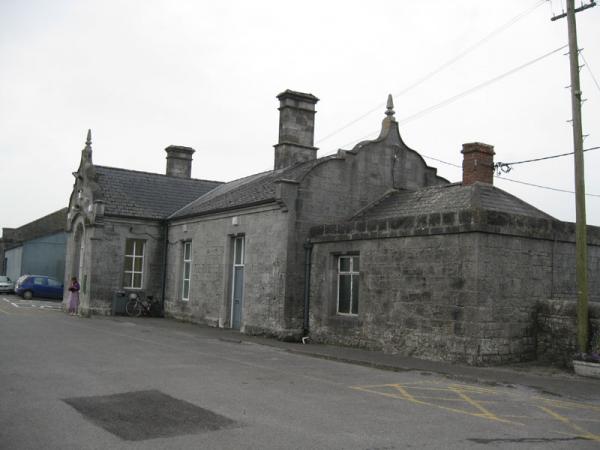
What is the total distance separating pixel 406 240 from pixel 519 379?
444 centimetres

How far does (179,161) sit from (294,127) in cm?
1211

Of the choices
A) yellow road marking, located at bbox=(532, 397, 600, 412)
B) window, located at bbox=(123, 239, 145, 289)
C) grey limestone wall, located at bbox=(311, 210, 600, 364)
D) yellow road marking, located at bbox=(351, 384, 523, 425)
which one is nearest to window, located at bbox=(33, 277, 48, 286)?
window, located at bbox=(123, 239, 145, 289)

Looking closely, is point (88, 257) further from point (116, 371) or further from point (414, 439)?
point (414, 439)

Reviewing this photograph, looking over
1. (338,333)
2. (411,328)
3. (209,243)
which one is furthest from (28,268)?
(411,328)

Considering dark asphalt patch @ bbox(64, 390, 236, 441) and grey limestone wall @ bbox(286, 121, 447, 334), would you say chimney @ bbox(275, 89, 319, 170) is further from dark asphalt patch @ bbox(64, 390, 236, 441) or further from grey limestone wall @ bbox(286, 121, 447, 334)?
dark asphalt patch @ bbox(64, 390, 236, 441)

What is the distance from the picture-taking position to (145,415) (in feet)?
25.5

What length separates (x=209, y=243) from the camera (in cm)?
2327

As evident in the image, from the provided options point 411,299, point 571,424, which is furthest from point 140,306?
point 571,424

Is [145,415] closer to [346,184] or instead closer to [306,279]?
[306,279]

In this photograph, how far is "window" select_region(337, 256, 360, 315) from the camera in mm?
16953

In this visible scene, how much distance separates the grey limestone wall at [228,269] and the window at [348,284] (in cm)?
180

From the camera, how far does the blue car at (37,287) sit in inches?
1476

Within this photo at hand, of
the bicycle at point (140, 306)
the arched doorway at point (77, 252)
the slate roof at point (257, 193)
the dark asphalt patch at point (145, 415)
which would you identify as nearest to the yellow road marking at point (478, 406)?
the dark asphalt patch at point (145, 415)

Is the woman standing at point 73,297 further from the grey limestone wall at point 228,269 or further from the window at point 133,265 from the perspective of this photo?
the grey limestone wall at point 228,269
